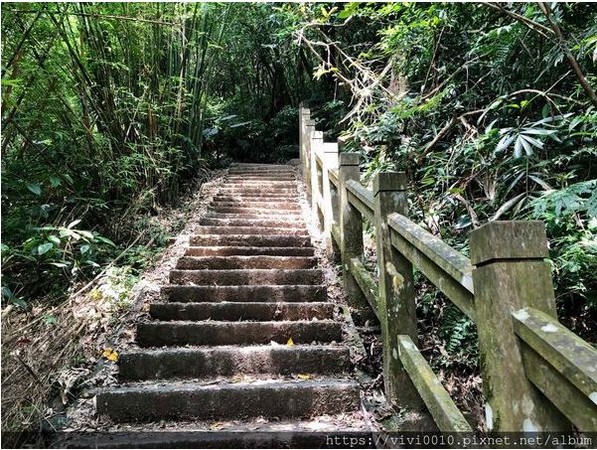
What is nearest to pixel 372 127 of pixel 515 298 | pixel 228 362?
pixel 228 362

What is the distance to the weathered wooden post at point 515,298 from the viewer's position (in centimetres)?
108

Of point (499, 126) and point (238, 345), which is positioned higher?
point (499, 126)

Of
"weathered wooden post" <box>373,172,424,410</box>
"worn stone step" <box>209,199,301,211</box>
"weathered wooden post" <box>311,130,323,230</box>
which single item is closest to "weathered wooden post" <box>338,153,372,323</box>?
"weathered wooden post" <box>373,172,424,410</box>

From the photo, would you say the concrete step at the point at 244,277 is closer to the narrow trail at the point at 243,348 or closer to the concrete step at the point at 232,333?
the narrow trail at the point at 243,348

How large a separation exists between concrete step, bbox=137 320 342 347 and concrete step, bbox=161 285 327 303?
0.47 metres

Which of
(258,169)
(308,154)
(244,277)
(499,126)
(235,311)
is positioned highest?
(499,126)

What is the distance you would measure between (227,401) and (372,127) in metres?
3.60

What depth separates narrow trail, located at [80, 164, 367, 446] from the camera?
2.39 meters

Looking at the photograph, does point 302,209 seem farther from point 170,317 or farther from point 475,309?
point 475,309

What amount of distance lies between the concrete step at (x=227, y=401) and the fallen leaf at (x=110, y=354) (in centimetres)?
34

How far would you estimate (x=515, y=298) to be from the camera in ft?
3.64

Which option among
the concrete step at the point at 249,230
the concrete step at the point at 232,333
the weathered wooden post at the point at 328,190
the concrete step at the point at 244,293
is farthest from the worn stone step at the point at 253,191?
the concrete step at the point at 232,333

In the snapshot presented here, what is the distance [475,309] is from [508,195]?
2352 mm

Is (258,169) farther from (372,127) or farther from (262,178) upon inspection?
(372,127)
